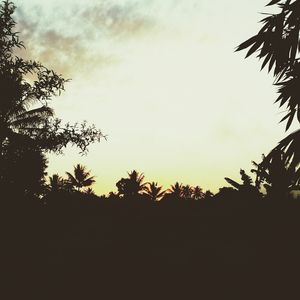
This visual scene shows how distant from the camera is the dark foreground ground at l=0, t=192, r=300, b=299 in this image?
208 inches

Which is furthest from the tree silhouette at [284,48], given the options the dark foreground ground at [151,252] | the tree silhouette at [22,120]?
the tree silhouette at [22,120]

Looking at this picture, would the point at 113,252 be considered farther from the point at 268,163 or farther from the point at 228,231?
the point at 268,163

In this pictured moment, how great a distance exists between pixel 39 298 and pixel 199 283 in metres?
2.20

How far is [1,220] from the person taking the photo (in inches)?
233

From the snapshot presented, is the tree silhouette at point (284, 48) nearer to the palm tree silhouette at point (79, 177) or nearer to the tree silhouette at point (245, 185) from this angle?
the tree silhouette at point (245, 185)

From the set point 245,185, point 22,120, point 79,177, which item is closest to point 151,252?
point 245,185

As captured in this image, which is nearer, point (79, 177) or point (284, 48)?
point (284, 48)

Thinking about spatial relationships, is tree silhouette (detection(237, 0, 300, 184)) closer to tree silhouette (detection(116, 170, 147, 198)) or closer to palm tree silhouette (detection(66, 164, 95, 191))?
tree silhouette (detection(116, 170, 147, 198))

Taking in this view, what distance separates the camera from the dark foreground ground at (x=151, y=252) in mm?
5281

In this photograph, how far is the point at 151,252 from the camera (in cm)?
565

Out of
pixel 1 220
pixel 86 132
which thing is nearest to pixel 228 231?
pixel 1 220

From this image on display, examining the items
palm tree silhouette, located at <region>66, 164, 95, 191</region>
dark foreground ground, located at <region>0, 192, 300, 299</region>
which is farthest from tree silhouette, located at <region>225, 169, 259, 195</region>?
palm tree silhouette, located at <region>66, 164, 95, 191</region>

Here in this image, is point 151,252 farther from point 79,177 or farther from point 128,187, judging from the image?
point 79,177

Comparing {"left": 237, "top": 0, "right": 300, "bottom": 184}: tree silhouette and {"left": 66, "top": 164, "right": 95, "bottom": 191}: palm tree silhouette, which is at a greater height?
{"left": 66, "top": 164, "right": 95, "bottom": 191}: palm tree silhouette
